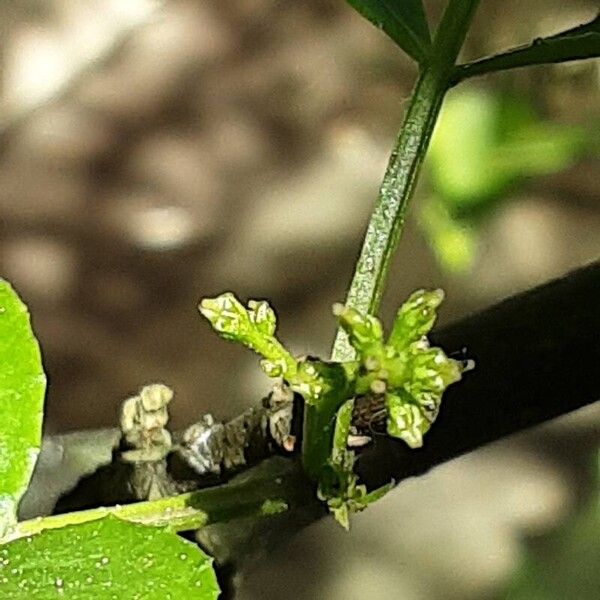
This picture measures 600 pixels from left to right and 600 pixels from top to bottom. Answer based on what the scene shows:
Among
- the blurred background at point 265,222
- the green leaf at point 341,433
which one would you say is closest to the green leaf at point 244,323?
the green leaf at point 341,433

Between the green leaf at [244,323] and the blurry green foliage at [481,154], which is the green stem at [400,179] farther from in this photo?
the blurry green foliage at [481,154]

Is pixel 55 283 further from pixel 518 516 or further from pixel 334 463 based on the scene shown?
pixel 334 463

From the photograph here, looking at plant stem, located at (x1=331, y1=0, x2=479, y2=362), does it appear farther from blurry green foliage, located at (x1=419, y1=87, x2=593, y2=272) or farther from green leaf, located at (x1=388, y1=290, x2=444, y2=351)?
blurry green foliage, located at (x1=419, y1=87, x2=593, y2=272)

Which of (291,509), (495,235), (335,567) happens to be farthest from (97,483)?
(495,235)

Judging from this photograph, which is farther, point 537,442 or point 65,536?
point 537,442

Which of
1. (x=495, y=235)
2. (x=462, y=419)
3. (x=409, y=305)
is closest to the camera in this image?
(x=409, y=305)

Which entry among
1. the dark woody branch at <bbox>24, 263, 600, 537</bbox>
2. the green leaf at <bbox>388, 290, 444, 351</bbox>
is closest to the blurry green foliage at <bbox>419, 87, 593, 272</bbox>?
the dark woody branch at <bbox>24, 263, 600, 537</bbox>
